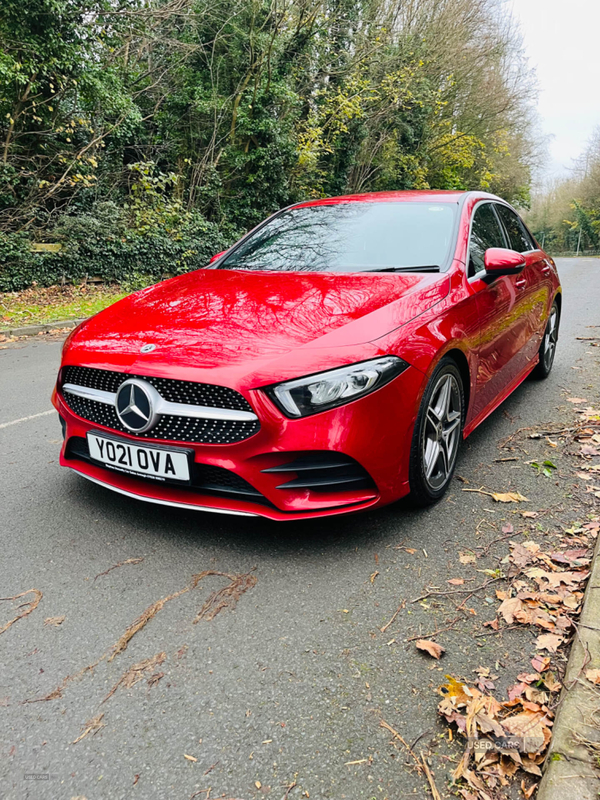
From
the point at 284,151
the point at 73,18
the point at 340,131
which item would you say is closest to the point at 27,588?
the point at 73,18

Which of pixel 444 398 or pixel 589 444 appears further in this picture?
pixel 589 444

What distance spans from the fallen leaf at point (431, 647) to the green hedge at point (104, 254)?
12.3 meters

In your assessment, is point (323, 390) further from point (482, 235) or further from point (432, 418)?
point (482, 235)

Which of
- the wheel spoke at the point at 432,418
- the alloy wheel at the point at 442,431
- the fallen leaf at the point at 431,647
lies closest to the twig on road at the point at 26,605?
the fallen leaf at the point at 431,647

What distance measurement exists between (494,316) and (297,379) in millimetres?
1779

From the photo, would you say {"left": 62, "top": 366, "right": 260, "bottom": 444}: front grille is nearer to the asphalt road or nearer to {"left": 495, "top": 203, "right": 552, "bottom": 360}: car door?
the asphalt road

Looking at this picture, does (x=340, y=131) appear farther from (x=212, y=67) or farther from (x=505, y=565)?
(x=505, y=565)

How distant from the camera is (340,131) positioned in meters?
22.0

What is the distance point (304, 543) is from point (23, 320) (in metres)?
9.38

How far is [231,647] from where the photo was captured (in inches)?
80.7

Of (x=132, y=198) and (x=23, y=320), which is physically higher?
(x=132, y=198)

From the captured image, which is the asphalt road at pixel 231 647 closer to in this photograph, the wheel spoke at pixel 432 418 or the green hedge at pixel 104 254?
the wheel spoke at pixel 432 418

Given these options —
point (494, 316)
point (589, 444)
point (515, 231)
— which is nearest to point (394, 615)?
point (494, 316)

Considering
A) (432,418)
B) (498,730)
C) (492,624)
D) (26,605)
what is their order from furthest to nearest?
(432,418)
(26,605)
(492,624)
(498,730)
